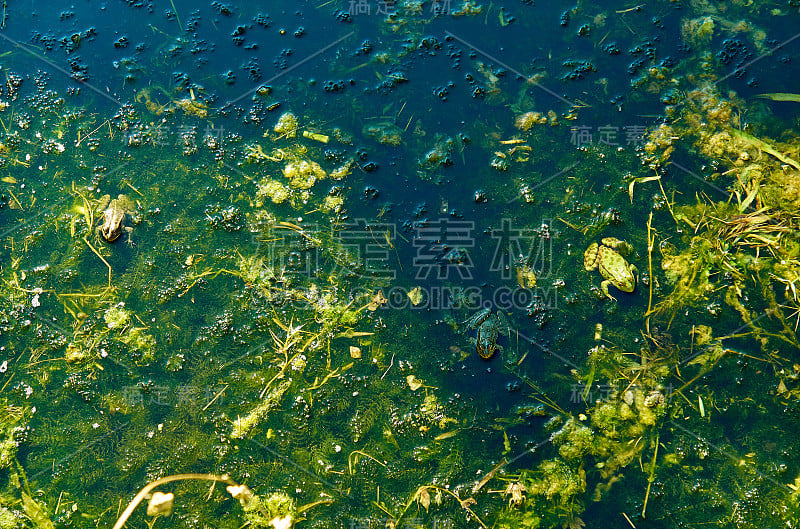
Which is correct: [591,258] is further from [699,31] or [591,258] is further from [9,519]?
[9,519]

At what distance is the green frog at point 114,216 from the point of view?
3133 millimetres

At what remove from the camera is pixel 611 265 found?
3.09 meters

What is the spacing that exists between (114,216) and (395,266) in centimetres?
160

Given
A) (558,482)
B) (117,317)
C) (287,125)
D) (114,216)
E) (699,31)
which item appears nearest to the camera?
(558,482)

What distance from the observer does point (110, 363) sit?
118 inches

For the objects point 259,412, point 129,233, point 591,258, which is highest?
point 129,233

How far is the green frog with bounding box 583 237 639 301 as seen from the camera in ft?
10.1

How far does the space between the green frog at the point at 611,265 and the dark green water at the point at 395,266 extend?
0.07 feet

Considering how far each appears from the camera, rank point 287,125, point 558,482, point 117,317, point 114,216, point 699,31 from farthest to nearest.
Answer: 1. point 699,31
2. point 287,125
3. point 114,216
4. point 117,317
5. point 558,482

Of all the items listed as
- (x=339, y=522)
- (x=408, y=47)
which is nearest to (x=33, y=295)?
(x=339, y=522)

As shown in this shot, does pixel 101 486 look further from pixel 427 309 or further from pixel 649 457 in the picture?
pixel 649 457

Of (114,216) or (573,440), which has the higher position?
(114,216)

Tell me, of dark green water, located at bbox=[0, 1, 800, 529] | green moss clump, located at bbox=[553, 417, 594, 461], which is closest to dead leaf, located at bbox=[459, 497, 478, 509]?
dark green water, located at bbox=[0, 1, 800, 529]

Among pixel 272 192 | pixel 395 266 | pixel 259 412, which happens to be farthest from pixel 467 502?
pixel 272 192
